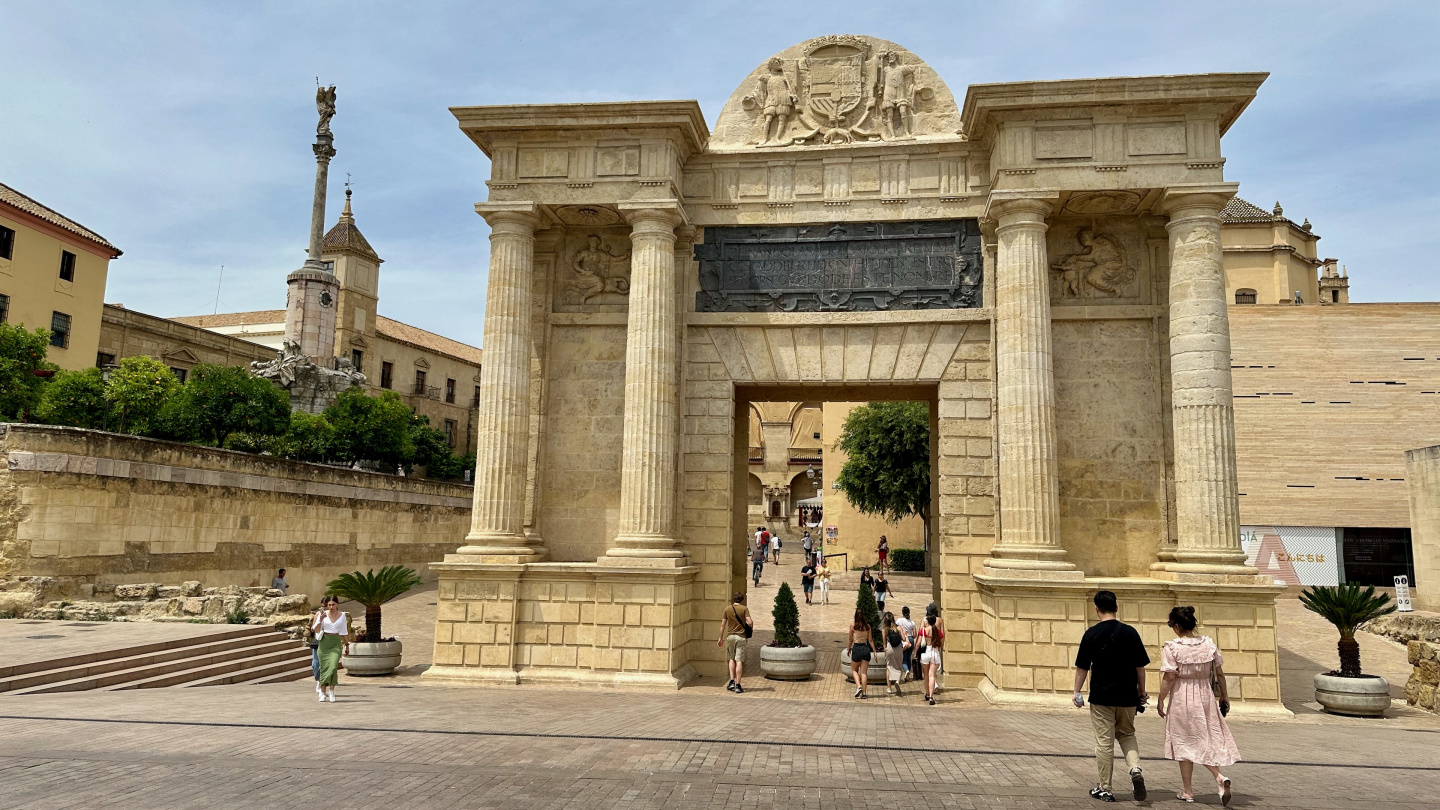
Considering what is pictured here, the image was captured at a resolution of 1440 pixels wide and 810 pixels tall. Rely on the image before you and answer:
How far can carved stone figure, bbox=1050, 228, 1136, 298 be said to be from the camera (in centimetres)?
1480

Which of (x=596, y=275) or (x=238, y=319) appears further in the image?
(x=238, y=319)

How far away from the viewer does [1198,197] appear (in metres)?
13.6

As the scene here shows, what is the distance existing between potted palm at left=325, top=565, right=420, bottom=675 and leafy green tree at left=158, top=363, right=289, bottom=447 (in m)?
16.9

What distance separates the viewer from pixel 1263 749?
956cm

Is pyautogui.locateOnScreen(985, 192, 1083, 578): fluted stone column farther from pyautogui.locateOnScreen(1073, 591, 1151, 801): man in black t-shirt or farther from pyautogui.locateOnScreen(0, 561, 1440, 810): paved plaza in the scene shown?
pyautogui.locateOnScreen(1073, 591, 1151, 801): man in black t-shirt

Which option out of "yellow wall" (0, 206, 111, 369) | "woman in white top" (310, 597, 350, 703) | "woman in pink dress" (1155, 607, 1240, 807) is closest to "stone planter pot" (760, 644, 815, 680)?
"woman in white top" (310, 597, 350, 703)

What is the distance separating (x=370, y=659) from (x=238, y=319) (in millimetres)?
48555

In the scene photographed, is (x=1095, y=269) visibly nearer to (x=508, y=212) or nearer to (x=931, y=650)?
(x=931, y=650)

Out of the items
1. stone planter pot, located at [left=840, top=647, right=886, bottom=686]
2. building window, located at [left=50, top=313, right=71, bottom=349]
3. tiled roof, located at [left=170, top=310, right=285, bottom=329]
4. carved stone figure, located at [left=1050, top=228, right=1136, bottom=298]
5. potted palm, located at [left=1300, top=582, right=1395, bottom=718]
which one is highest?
tiled roof, located at [left=170, top=310, right=285, bottom=329]

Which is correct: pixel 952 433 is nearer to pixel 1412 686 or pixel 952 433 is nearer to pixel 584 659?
pixel 584 659

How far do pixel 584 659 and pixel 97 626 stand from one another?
9.25 meters

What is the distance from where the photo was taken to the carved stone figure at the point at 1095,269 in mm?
14805

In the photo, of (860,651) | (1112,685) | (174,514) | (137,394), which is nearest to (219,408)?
(137,394)

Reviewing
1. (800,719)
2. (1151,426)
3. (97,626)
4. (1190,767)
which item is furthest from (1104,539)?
(97,626)
